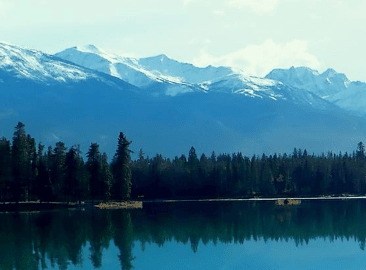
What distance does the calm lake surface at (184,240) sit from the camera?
6209cm

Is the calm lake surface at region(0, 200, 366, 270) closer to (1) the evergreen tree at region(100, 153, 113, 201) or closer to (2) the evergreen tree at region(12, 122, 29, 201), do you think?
(2) the evergreen tree at region(12, 122, 29, 201)

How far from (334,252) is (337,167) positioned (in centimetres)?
13519

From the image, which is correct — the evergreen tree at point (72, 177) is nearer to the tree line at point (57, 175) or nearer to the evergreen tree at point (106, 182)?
the tree line at point (57, 175)

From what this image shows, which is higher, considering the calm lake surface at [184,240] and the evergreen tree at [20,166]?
the evergreen tree at [20,166]

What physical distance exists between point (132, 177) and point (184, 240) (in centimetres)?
10001

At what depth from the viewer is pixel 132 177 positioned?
177m

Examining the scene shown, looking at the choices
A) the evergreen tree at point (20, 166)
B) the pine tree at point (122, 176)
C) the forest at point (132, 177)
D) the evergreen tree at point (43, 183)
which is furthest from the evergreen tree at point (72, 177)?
the evergreen tree at point (20, 166)

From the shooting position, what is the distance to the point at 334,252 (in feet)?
223

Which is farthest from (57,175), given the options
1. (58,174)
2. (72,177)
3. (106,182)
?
(106,182)

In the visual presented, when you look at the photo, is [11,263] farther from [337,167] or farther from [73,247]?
[337,167]

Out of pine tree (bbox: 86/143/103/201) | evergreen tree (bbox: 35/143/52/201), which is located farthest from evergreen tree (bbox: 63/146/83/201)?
evergreen tree (bbox: 35/143/52/201)

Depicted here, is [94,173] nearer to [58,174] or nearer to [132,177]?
[58,174]

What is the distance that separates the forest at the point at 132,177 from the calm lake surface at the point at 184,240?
21.9 metres

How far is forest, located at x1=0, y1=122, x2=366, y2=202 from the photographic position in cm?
13288
